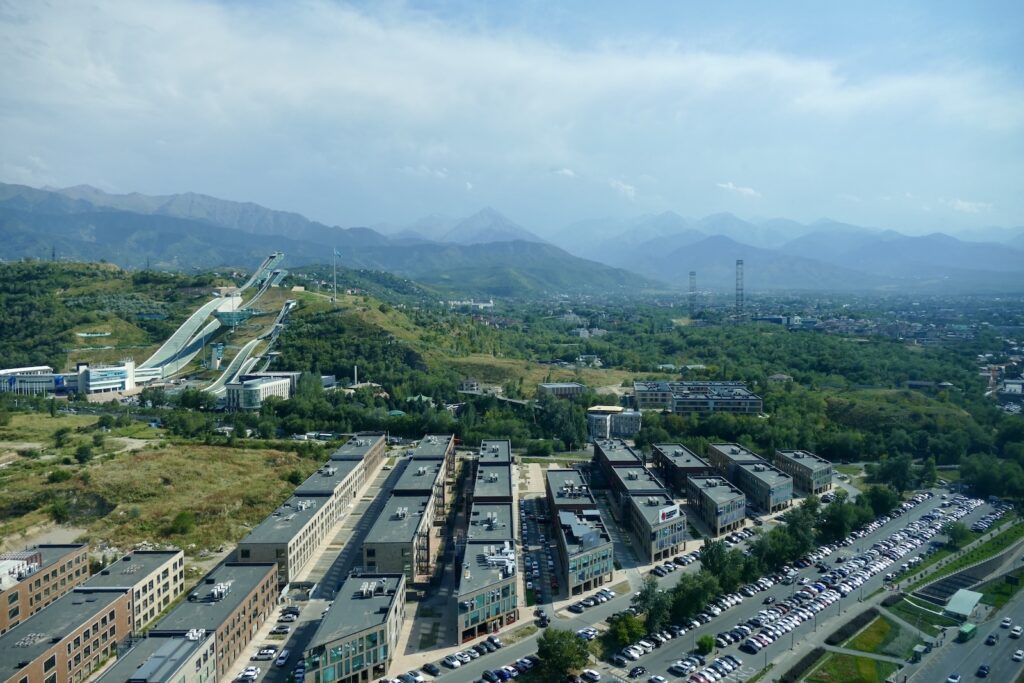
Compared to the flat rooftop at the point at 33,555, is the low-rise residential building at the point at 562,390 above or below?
above

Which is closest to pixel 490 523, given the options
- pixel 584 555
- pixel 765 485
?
pixel 584 555

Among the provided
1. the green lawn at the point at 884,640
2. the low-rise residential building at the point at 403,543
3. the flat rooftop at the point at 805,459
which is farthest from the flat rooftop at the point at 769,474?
the low-rise residential building at the point at 403,543

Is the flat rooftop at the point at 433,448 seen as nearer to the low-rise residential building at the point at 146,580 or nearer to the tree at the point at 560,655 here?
the low-rise residential building at the point at 146,580

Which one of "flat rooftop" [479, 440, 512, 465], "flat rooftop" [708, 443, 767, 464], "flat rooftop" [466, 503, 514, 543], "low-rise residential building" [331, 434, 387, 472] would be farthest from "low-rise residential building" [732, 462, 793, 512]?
"low-rise residential building" [331, 434, 387, 472]

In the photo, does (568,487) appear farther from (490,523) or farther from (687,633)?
(687,633)

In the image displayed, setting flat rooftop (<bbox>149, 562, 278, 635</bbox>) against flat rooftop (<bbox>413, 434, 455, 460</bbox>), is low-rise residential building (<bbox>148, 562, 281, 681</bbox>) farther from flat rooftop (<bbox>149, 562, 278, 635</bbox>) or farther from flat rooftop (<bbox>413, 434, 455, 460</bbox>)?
flat rooftop (<bbox>413, 434, 455, 460</bbox>)

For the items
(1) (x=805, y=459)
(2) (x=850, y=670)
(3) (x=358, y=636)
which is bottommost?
(2) (x=850, y=670)
